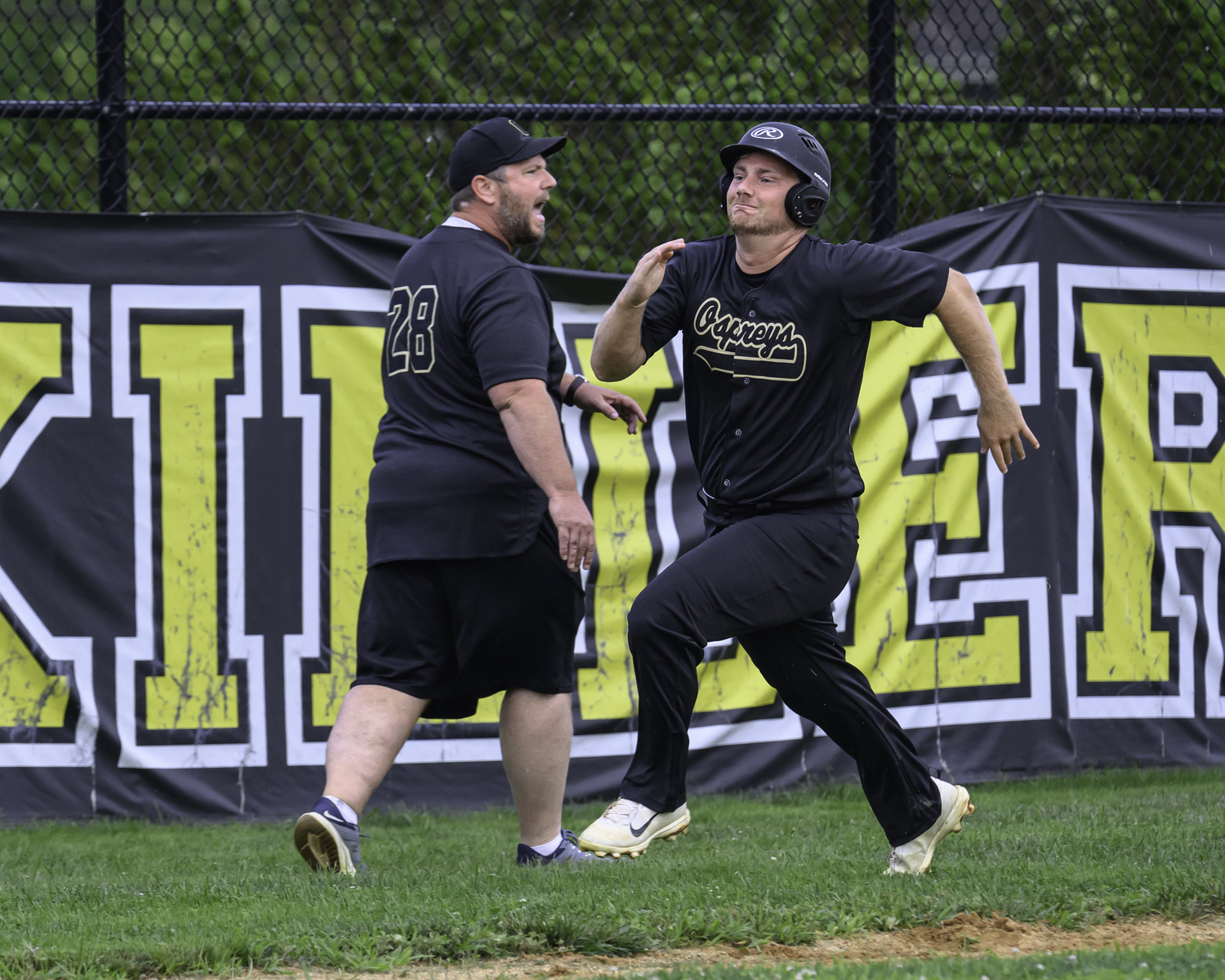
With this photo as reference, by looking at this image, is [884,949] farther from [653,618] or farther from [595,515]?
[595,515]

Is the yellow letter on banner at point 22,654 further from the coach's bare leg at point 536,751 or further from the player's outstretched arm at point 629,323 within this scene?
the player's outstretched arm at point 629,323

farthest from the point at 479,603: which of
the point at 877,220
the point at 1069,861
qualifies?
the point at 877,220

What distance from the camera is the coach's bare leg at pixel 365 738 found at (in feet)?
12.5

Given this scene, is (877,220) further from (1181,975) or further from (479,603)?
(1181,975)

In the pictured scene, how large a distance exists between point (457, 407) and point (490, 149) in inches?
29.6

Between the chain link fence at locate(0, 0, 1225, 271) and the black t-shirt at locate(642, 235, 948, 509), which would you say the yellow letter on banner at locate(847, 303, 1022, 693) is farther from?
the black t-shirt at locate(642, 235, 948, 509)

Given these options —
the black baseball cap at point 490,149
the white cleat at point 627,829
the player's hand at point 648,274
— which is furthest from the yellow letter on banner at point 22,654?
the player's hand at point 648,274

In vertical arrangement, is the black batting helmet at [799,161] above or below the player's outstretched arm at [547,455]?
above

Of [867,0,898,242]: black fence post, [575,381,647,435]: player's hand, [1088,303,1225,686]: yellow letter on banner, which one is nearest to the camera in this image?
[575,381,647,435]: player's hand

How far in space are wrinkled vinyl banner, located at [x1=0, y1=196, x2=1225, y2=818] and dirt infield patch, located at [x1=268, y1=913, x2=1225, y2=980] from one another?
99.5 inches

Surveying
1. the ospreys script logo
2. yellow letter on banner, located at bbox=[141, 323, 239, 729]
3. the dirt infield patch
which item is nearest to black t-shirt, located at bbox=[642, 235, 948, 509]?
the ospreys script logo

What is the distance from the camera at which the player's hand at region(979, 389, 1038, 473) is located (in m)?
3.66

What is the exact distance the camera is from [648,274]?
3535 mm

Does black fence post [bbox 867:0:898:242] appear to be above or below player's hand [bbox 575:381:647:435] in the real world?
above
